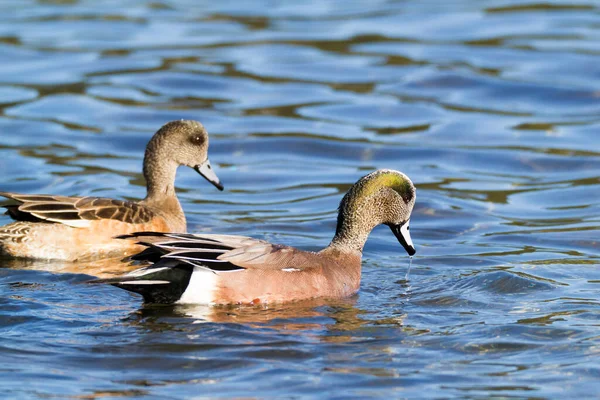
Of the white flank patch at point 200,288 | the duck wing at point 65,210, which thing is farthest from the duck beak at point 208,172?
the white flank patch at point 200,288

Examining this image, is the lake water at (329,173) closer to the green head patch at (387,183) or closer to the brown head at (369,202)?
the brown head at (369,202)

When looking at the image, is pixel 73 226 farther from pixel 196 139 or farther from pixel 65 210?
pixel 196 139

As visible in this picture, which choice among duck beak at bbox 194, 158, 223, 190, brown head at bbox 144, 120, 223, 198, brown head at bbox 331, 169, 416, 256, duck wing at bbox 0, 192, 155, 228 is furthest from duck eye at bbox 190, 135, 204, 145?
brown head at bbox 331, 169, 416, 256

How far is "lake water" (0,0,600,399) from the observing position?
243 inches

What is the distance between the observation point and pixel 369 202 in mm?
7875

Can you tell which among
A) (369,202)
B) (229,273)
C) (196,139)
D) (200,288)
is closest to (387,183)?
(369,202)

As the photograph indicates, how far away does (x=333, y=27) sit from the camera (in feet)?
56.4

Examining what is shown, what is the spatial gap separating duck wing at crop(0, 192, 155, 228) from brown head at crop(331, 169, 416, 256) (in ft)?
6.39

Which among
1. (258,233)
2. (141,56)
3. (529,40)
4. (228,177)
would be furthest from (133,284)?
(529,40)

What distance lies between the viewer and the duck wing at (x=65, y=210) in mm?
8680

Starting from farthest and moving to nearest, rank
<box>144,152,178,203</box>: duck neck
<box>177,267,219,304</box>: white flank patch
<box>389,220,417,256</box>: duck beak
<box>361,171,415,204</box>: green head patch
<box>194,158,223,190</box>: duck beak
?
<box>194,158,223,190</box>: duck beak
<box>144,152,178,203</box>: duck neck
<box>389,220,417,256</box>: duck beak
<box>361,171,415,204</box>: green head patch
<box>177,267,219,304</box>: white flank patch

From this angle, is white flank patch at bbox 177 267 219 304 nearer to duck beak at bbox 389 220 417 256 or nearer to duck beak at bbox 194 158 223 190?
duck beak at bbox 389 220 417 256

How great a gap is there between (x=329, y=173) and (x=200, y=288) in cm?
461

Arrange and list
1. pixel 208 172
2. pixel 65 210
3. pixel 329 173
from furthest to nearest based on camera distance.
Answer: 1. pixel 329 173
2. pixel 208 172
3. pixel 65 210
